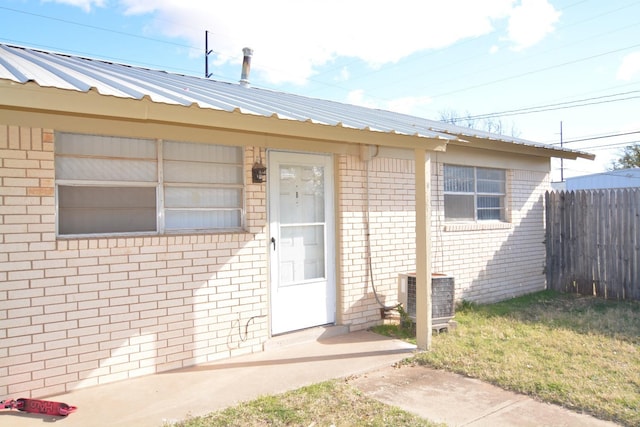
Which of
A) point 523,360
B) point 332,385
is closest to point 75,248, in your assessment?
point 332,385

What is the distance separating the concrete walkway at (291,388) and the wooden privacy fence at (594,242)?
543 centimetres

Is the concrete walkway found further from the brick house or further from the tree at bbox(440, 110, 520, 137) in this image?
the tree at bbox(440, 110, 520, 137)

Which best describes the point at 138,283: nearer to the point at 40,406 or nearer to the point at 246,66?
the point at 40,406

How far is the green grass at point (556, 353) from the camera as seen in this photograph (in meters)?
4.26

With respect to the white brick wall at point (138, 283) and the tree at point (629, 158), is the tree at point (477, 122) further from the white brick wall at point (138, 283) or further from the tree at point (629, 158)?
the white brick wall at point (138, 283)

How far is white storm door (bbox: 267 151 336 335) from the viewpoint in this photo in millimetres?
5820

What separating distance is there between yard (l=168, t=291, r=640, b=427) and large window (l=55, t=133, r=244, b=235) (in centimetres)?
212

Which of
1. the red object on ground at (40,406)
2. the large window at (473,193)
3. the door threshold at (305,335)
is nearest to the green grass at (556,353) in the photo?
the door threshold at (305,335)

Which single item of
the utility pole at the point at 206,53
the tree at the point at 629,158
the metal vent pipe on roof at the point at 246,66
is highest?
the utility pole at the point at 206,53

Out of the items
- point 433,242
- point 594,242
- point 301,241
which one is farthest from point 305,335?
point 594,242

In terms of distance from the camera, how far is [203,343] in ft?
16.9

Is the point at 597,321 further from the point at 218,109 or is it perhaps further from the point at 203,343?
the point at 218,109

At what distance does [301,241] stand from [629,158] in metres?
40.1

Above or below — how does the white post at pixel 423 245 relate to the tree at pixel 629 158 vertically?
below
